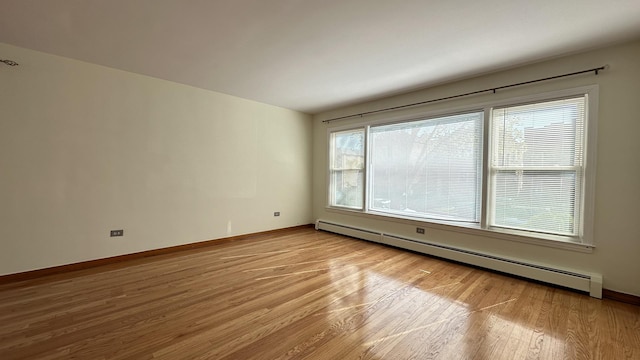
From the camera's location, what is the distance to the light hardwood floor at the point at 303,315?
1.78 metres

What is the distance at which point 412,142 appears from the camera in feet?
14.0

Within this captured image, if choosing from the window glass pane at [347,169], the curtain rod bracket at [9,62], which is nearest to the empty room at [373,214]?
the curtain rod bracket at [9,62]

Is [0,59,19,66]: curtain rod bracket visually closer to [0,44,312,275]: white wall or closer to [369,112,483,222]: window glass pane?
[0,44,312,275]: white wall

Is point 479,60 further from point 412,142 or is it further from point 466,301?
point 466,301

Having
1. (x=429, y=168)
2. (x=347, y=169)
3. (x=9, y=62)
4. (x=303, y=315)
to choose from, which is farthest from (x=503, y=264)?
(x=9, y=62)

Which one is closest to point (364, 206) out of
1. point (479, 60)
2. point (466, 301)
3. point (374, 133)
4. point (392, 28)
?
point (374, 133)

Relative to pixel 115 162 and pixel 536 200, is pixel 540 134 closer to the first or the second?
pixel 536 200

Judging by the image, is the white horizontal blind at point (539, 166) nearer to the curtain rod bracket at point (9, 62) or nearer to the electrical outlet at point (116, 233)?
the electrical outlet at point (116, 233)

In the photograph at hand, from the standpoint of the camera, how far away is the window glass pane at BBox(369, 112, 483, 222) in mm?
3611

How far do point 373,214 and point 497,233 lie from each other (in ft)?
6.36

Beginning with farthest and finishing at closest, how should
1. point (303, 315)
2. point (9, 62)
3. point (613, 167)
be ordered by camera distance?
point (9, 62) < point (613, 167) < point (303, 315)

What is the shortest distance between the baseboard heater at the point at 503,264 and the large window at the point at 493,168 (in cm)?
35

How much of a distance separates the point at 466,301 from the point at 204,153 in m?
4.16

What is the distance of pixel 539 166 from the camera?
301 centimetres
